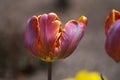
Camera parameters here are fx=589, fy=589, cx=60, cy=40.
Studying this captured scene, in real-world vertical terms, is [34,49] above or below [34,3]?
above

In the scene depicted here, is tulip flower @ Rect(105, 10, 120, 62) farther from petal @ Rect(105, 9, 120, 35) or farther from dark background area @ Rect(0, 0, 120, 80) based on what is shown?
dark background area @ Rect(0, 0, 120, 80)

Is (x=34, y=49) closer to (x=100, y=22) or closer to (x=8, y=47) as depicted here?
(x=8, y=47)

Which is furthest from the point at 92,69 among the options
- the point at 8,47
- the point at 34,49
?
the point at 34,49

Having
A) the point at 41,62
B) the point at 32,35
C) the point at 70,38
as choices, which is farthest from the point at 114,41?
the point at 41,62

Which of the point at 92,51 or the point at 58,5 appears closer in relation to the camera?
the point at 92,51

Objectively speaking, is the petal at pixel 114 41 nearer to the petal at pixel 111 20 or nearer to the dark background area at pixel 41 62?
the petal at pixel 111 20

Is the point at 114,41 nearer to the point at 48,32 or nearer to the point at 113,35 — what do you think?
the point at 113,35
